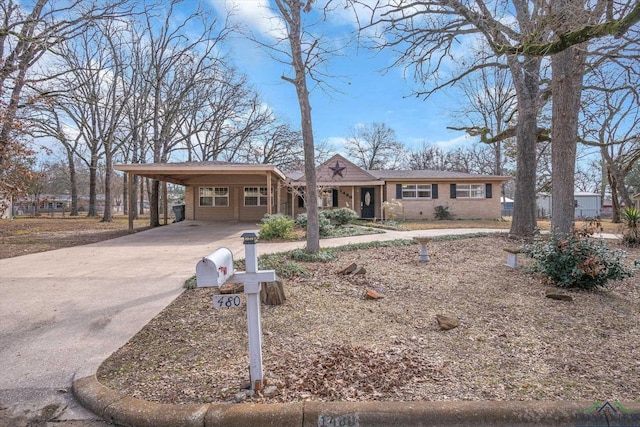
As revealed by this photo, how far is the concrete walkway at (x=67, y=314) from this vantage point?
2285 mm

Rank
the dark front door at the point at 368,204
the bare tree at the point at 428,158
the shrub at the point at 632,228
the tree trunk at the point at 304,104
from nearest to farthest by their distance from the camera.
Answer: the tree trunk at the point at 304,104
the shrub at the point at 632,228
the dark front door at the point at 368,204
the bare tree at the point at 428,158

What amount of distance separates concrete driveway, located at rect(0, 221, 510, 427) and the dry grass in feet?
0.87

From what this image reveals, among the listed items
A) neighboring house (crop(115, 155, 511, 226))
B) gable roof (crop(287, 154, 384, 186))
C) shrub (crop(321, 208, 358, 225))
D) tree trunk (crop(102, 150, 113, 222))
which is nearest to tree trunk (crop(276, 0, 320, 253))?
shrub (crop(321, 208, 358, 225))

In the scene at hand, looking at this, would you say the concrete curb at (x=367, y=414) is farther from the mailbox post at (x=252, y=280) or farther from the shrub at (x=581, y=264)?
the shrub at (x=581, y=264)

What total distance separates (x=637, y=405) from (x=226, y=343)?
298 centimetres

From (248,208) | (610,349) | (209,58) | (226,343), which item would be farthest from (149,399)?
(209,58)

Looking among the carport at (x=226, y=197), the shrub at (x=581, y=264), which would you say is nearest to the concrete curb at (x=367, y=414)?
the shrub at (x=581, y=264)

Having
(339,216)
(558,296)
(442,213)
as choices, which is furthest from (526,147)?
(442,213)

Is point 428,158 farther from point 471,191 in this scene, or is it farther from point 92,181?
point 92,181

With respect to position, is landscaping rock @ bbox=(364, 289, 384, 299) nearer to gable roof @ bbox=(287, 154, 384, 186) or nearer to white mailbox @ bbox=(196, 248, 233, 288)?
white mailbox @ bbox=(196, 248, 233, 288)

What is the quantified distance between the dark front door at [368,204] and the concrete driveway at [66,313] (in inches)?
540

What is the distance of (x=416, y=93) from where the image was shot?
958 cm

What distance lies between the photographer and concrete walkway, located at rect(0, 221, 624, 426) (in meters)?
2.29

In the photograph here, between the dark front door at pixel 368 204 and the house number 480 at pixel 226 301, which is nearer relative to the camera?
the house number 480 at pixel 226 301
